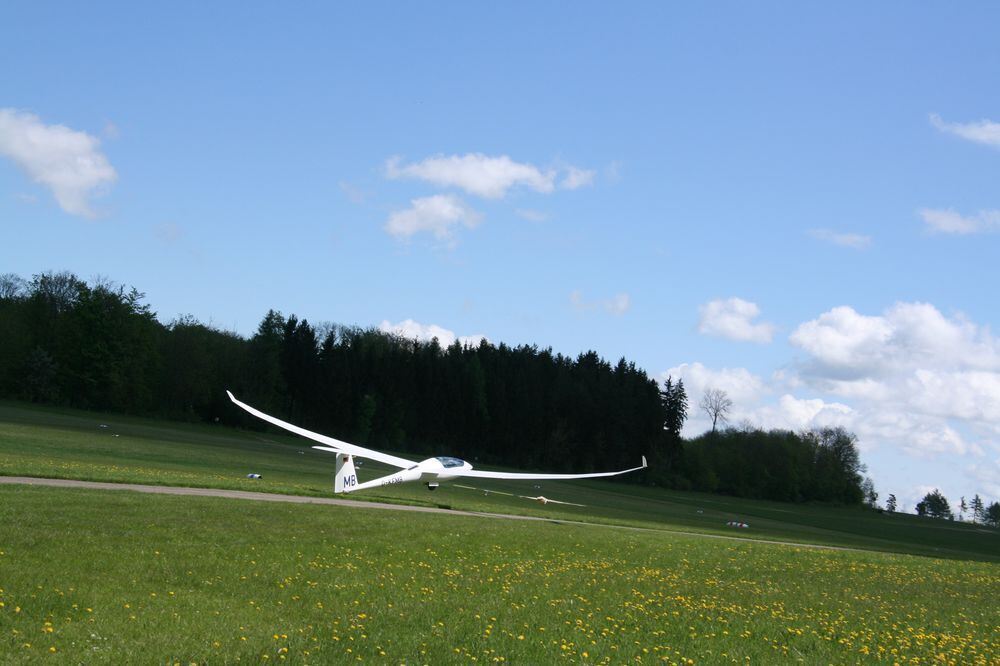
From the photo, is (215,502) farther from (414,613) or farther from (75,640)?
(75,640)

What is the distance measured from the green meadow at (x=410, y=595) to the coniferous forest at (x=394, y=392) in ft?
278

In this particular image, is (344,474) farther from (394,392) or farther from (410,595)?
(394,392)

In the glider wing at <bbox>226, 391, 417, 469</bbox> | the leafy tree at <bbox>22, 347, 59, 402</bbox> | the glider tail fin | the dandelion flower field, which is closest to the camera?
the dandelion flower field

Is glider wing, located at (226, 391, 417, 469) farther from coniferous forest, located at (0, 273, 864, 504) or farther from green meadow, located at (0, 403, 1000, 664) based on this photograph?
coniferous forest, located at (0, 273, 864, 504)

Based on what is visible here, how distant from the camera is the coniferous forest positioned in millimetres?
100625

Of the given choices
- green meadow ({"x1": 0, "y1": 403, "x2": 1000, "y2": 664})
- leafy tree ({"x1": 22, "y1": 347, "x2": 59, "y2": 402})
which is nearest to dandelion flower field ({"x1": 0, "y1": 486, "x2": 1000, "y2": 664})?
green meadow ({"x1": 0, "y1": 403, "x2": 1000, "y2": 664})

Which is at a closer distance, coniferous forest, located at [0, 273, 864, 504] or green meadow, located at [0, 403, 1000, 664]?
green meadow, located at [0, 403, 1000, 664]

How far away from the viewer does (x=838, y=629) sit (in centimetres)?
1505

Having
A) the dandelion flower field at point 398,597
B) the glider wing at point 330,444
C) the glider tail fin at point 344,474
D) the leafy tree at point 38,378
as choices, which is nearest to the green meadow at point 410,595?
the dandelion flower field at point 398,597

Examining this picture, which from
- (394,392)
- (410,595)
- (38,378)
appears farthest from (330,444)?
(394,392)

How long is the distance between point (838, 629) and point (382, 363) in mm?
113905

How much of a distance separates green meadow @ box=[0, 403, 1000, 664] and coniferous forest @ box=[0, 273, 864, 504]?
278 feet

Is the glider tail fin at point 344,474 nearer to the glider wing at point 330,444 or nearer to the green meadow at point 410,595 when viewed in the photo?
the glider wing at point 330,444

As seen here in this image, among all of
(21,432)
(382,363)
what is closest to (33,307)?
(382,363)
